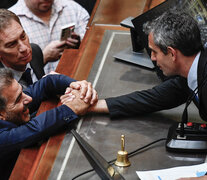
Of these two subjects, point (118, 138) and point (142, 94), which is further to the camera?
point (142, 94)

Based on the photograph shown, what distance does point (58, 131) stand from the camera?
7.36 ft

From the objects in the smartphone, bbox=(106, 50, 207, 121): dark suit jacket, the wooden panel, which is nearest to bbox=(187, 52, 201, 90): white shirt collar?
bbox=(106, 50, 207, 121): dark suit jacket

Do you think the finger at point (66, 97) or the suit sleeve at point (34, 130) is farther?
the finger at point (66, 97)

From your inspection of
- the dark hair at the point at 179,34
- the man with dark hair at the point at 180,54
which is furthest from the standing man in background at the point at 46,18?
the dark hair at the point at 179,34

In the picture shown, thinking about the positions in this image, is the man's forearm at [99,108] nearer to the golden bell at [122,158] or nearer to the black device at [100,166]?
the golden bell at [122,158]

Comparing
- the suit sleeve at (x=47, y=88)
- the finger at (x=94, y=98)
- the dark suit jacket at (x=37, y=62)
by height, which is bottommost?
the dark suit jacket at (x=37, y=62)

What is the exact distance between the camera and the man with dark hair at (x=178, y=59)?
2023mm

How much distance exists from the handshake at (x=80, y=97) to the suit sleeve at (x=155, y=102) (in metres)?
0.10

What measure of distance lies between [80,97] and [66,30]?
1.06 metres

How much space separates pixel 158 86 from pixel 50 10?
63.0 inches

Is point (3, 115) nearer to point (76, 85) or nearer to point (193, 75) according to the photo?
point (76, 85)

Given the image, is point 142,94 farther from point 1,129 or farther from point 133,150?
point 1,129

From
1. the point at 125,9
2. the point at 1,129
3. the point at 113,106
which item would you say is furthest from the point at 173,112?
the point at 125,9

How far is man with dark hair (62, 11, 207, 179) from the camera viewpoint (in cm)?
202
